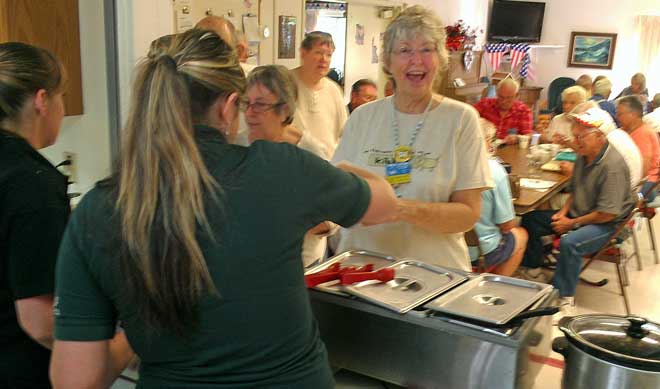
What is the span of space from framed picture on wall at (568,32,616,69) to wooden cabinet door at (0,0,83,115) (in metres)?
9.29

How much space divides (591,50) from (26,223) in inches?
408

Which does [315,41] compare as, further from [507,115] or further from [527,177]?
[507,115]

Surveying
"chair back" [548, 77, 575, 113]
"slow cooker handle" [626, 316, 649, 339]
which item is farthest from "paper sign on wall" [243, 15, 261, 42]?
"chair back" [548, 77, 575, 113]

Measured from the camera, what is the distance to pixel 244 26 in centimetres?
400

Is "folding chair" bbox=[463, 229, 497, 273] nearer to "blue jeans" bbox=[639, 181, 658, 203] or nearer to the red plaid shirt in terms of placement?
"blue jeans" bbox=[639, 181, 658, 203]

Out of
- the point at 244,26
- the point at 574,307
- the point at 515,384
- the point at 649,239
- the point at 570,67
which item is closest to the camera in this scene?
the point at 515,384

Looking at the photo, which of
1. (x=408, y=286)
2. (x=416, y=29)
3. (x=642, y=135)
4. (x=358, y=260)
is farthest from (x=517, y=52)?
(x=408, y=286)

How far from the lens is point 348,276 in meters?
1.30

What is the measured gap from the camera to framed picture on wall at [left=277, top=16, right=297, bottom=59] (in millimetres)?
4438

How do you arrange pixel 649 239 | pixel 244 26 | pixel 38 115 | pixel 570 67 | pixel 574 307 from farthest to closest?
pixel 570 67 < pixel 649 239 < pixel 244 26 < pixel 574 307 < pixel 38 115

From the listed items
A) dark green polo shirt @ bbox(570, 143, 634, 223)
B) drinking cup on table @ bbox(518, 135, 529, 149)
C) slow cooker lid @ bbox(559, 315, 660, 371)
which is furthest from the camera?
drinking cup on table @ bbox(518, 135, 529, 149)

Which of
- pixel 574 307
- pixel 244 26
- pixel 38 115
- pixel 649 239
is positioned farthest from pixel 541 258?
pixel 38 115

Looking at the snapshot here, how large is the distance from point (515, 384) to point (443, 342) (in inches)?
5.7

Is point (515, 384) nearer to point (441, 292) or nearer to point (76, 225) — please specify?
point (441, 292)
